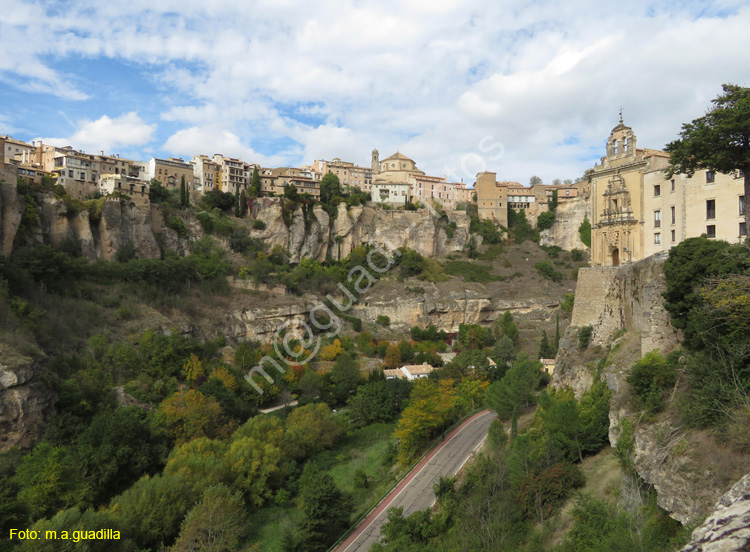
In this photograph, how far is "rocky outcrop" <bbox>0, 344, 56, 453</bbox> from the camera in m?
21.5

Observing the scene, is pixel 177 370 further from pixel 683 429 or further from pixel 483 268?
Answer: pixel 483 268

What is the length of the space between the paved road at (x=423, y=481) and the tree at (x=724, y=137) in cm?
1515

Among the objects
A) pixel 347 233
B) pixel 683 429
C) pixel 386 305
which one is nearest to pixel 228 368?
pixel 386 305

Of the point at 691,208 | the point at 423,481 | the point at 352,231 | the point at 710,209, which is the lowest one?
the point at 423,481

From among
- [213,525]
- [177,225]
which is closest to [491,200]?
[177,225]

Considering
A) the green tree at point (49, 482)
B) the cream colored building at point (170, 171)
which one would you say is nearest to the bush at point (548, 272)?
the cream colored building at point (170, 171)

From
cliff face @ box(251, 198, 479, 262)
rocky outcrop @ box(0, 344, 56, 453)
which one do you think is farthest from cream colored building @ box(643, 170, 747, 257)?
cliff face @ box(251, 198, 479, 262)

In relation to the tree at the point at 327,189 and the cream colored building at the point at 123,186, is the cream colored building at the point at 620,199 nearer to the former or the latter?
the cream colored building at the point at 123,186

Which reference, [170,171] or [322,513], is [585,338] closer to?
[322,513]

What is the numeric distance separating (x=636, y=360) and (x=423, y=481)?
1111 cm

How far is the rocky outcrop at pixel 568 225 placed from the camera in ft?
219

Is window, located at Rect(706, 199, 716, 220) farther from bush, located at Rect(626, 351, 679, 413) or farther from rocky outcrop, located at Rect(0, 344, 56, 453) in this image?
rocky outcrop, located at Rect(0, 344, 56, 453)

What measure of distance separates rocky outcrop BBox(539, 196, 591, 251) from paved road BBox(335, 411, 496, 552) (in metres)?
46.4

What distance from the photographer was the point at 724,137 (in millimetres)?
13172
